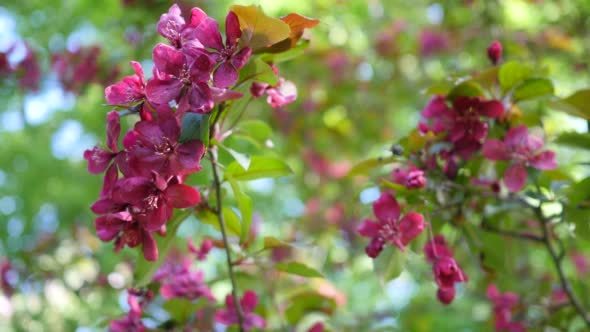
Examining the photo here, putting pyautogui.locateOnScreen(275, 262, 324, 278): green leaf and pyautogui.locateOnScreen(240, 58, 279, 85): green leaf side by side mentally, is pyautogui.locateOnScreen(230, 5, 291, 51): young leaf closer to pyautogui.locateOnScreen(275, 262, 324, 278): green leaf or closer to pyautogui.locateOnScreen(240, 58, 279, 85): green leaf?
pyautogui.locateOnScreen(240, 58, 279, 85): green leaf

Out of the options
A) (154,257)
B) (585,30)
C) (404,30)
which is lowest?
(404,30)

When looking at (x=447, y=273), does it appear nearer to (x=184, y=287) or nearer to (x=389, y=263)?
(x=389, y=263)

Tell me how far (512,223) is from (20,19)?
10.5 ft

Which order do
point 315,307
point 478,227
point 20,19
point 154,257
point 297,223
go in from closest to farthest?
1. point 154,257
2. point 478,227
3. point 315,307
4. point 20,19
5. point 297,223

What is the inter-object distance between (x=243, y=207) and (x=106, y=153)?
0.99 ft

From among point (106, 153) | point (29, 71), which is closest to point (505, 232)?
point (106, 153)

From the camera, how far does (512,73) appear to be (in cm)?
144

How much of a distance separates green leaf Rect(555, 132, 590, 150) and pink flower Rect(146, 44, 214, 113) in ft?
2.80

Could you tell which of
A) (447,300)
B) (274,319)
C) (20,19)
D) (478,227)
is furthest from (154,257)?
(20,19)

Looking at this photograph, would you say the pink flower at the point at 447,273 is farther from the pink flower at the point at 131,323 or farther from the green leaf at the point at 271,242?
the pink flower at the point at 131,323

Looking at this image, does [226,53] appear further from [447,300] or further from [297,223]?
[297,223]

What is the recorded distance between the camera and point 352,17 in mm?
4141

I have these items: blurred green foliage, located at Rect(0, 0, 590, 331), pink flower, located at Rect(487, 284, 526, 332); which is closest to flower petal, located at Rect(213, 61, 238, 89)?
pink flower, located at Rect(487, 284, 526, 332)

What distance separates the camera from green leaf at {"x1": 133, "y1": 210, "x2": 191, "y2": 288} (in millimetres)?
1266
